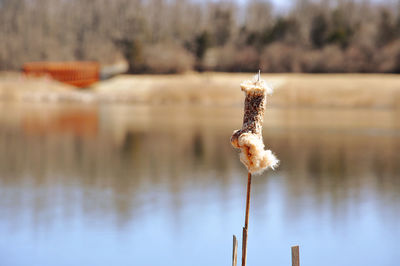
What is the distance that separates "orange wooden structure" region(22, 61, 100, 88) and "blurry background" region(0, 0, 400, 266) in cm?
15

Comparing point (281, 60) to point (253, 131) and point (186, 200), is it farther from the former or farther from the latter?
point (253, 131)

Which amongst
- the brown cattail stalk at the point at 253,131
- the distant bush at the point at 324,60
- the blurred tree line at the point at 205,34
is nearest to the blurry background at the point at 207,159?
the distant bush at the point at 324,60

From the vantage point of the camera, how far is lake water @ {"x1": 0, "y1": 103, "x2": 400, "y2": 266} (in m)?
10.2

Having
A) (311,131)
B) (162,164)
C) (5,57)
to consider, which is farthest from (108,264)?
(5,57)

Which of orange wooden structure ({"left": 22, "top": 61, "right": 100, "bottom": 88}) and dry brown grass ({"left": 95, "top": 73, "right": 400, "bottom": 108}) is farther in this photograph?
orange wooden structure ({"left": 22, "top": 61, "right": 100, "bottom": 88})

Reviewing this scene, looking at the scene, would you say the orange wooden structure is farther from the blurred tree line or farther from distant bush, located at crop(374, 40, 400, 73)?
distant bush, located at crop(374, 40, 400, 73)

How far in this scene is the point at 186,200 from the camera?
1424 centimetres

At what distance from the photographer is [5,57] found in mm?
84125

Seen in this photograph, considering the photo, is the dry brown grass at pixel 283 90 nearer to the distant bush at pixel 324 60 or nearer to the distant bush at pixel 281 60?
the distant bush at pixel 324 60

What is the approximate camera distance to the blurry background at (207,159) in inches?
419

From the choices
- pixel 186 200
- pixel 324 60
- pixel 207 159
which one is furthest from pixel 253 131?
pixel 324 60

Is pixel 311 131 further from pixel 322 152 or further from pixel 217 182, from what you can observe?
pixel 217 182

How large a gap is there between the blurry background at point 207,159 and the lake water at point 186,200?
47 millimetres

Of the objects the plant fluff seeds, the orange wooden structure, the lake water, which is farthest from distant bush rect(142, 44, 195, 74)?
the plant fluff seeds
